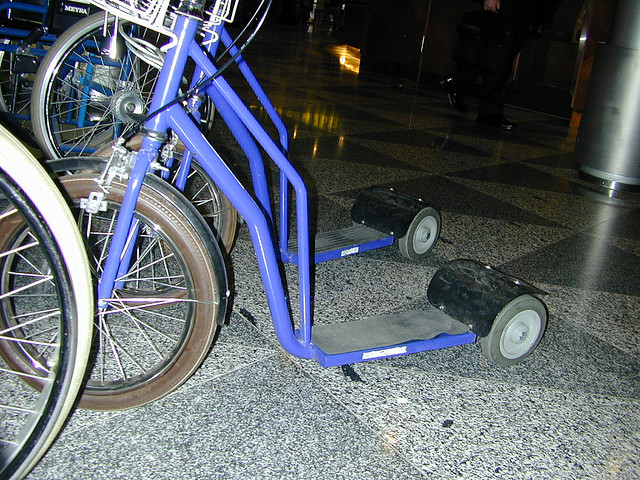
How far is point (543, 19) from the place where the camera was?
19.0ft

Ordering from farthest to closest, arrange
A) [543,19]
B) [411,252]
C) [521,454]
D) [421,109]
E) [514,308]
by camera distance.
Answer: [421,109]
[543,19]
[411,252]
[514,308]
[521,454]

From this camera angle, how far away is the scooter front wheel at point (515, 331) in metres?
2.07

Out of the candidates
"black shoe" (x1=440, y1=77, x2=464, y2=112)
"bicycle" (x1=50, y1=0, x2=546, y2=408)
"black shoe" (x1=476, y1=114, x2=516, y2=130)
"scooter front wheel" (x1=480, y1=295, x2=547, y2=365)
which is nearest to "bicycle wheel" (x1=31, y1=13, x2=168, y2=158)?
"bicycle" (x1=50, y1=0, x2=546, y2=408)

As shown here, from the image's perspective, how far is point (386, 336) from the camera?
6.87 feet

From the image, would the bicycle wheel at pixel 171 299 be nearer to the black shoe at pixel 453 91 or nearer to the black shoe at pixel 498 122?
the black shoe at pixel 498 122

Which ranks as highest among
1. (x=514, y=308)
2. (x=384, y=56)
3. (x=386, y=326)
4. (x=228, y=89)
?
(x=384, y=56)

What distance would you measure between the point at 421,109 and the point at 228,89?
18.3ft

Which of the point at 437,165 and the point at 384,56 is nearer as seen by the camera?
the point at 437,165

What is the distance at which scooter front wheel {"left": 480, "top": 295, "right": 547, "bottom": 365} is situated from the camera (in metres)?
2.07

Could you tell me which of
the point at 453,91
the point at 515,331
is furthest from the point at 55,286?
the point at 453,91

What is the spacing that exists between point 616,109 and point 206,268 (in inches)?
154

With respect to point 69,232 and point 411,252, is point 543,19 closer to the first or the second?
point 411,252

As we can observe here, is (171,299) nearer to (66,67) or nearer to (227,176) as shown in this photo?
(227,176)

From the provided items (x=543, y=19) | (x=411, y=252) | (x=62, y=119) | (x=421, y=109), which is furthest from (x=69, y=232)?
(x=421, y=109)
